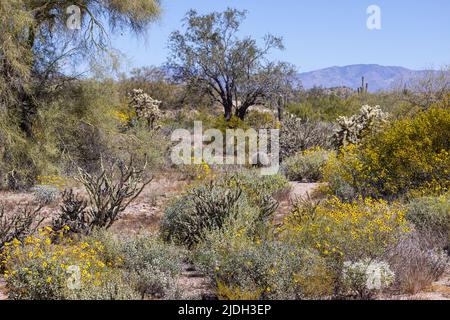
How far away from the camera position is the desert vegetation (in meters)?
5.65

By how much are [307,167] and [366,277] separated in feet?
27.9

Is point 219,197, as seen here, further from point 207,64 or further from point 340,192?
point 207,64

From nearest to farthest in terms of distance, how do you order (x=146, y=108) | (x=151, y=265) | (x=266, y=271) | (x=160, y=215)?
(x=266, y=271), (x=151, y=265), (x=160, y=215), (x=146, y=108)

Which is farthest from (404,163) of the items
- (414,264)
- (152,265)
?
(152,265)

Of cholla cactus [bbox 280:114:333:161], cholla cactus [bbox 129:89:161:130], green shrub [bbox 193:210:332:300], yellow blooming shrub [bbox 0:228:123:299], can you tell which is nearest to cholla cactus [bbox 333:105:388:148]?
cholla cactus [bbox 280:114:333:161]

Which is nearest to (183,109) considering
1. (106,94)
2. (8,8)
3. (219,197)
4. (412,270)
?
(106,94)

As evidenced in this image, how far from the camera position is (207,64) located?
2573cm

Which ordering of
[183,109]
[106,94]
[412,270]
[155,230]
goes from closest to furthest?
[412,270] < [155,230] < [106,94] < [183,109]

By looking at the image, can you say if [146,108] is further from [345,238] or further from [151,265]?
[345,238]

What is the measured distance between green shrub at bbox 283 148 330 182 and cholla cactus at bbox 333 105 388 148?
187 centimetres

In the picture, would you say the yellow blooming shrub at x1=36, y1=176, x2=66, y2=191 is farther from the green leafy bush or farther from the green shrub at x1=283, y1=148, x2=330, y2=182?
the green leafy bush

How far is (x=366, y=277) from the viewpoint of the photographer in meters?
5.59

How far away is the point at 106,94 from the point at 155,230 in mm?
6417

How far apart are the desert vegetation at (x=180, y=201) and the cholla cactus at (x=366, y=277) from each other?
0.01 metres
